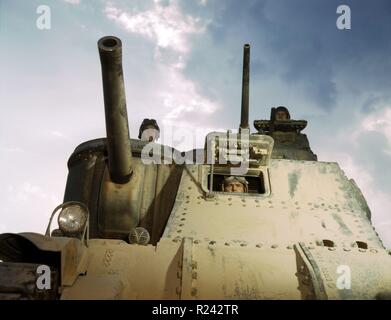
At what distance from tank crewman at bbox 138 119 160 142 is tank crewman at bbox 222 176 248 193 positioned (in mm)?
5311

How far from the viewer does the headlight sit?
339 centimetres

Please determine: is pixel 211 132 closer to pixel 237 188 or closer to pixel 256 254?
pixel 237 188

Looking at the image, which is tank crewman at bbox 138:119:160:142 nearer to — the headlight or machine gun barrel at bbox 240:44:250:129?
machine gun barrel at bbox 240:44:250:129

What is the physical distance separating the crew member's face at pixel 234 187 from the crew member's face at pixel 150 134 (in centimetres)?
542

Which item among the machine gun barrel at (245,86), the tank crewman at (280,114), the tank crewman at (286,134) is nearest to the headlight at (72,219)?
the machine gun barrel at (245,86)

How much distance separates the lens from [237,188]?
468 centimetres

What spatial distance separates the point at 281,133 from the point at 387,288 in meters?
9.51

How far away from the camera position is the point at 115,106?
14.3 feet

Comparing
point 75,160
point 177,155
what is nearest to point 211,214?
point 177,155

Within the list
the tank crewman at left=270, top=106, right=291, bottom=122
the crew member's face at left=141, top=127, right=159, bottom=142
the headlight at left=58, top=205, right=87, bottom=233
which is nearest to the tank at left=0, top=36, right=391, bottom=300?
the headlight at left=58, top=205, right=87, bottom=233

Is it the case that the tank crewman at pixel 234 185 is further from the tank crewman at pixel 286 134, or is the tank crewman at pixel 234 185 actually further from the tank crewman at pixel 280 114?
the tank crewman at pixel 280 114

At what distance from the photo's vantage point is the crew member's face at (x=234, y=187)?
4684 millimetres

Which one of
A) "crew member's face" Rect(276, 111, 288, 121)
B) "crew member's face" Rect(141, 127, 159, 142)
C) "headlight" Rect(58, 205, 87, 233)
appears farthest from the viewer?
"crew member's face" Rect(276, 111, 288, 121)

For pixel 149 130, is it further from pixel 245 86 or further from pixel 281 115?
pixel 281 115
